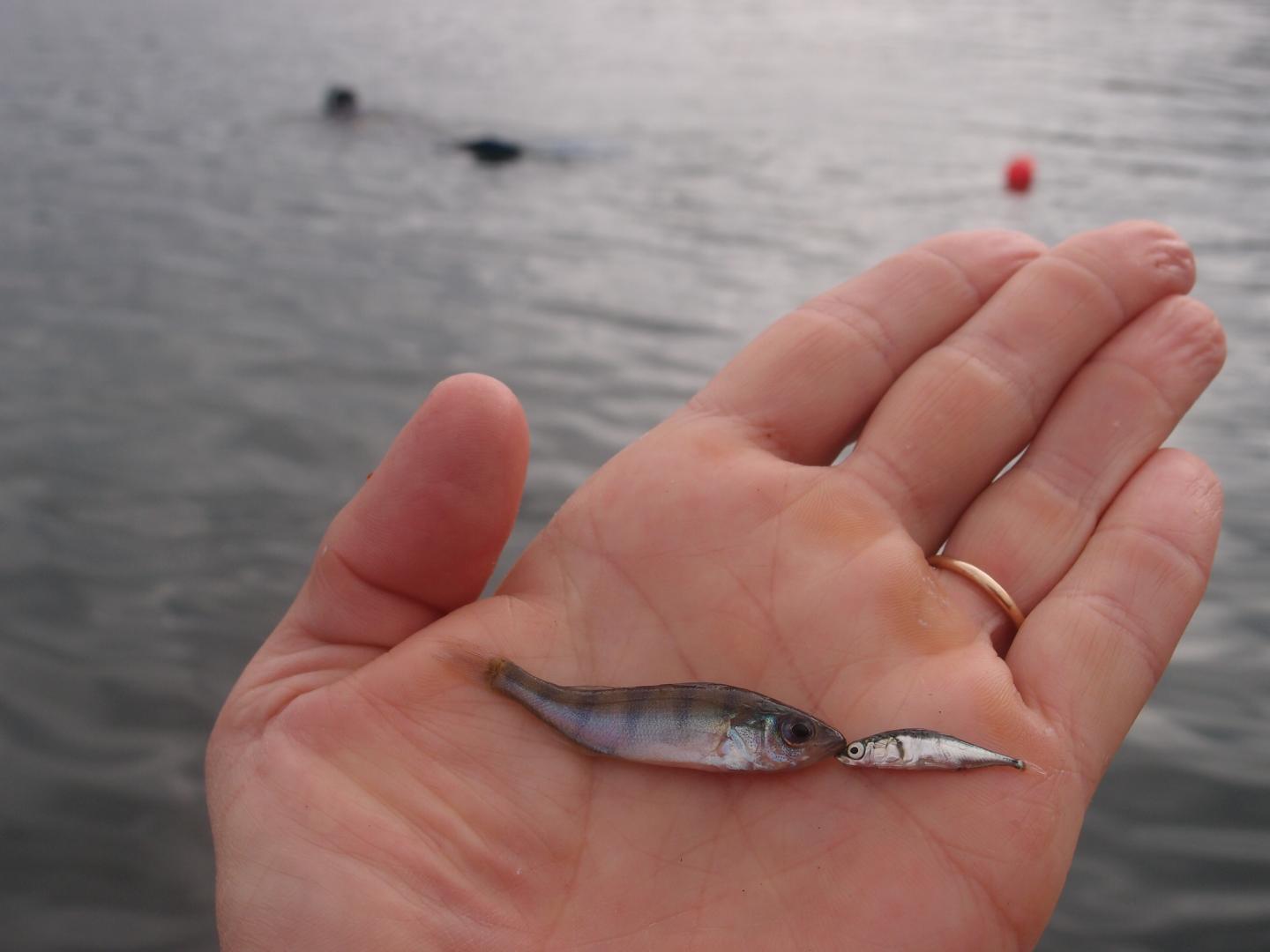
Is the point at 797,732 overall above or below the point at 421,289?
above

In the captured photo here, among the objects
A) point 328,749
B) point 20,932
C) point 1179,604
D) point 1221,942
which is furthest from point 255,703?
point 1221,942

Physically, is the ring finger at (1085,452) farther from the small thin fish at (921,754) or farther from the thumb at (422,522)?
the thumb at (422,522)

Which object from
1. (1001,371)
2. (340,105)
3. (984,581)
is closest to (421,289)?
(1001,371)

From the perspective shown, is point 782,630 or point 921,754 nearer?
point 921,754

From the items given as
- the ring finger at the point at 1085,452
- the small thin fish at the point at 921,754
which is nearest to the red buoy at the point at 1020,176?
the ring finger at the point at 1085,452

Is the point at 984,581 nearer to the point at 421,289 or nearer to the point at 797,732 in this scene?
the point at 797,732

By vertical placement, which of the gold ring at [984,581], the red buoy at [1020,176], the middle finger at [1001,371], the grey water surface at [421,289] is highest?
the middle finger at [1001,371]

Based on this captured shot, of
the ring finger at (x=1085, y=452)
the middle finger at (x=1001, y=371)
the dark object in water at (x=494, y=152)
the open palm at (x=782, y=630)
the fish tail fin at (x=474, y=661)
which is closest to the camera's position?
the open palm at (x=782, y=630)
